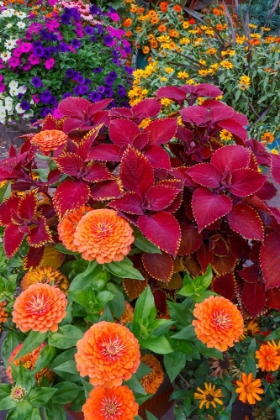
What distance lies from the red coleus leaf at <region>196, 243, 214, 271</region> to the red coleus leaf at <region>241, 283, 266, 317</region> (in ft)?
0.36

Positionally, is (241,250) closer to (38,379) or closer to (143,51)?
(38,379)

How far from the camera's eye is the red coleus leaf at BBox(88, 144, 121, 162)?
3.51 feet

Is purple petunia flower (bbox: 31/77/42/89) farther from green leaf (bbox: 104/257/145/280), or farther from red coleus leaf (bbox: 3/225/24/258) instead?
green leaf (bbox: 104/257/145/280)

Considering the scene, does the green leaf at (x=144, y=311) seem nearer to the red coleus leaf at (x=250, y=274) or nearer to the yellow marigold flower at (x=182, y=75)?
the red coleus leaf at (x=250, y=274)

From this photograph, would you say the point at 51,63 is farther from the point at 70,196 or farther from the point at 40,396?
the point at 40,396

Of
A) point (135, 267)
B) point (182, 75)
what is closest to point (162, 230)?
point (135, 267)

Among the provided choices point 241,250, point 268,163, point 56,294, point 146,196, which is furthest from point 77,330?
point 268,163

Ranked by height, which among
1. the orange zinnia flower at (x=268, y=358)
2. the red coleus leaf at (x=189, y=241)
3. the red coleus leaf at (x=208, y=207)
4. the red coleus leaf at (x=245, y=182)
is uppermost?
the red coleus leaf at (x=245, y=182)

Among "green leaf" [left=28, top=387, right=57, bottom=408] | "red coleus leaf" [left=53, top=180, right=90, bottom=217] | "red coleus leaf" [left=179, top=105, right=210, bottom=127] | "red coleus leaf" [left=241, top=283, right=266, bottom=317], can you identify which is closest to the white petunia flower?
"red coleus leaf" [left=179, top=105, right=210, bottom=127]

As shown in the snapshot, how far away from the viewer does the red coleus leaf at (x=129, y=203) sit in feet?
3.19

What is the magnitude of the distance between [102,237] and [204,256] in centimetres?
35

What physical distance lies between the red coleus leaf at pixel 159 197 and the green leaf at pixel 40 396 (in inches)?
16.7

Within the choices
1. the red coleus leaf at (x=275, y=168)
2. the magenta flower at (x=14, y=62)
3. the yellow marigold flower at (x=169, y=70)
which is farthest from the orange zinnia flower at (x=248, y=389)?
the magenta flower at (x=14, y=62)

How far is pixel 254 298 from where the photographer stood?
3.55 feet
